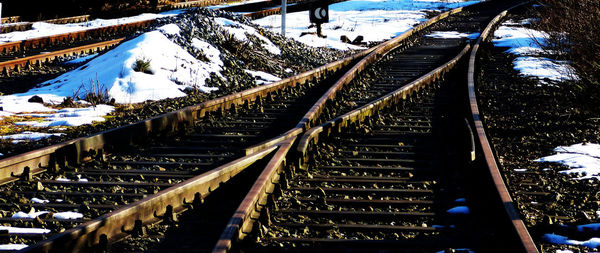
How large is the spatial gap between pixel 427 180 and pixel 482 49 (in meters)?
12.1

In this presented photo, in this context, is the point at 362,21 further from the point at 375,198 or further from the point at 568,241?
the point at 568,241

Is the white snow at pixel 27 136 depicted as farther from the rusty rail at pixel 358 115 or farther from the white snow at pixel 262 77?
the white snow at pixel 262 77

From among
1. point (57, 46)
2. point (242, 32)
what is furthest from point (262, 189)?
point (57, 46)

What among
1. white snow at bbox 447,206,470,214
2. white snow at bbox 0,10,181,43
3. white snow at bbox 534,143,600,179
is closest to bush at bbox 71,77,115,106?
white snow at bbox 534,143,600,179

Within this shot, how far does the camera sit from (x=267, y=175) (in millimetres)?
5953

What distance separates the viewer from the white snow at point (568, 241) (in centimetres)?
502

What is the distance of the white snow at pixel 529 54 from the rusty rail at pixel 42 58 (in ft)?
32.7

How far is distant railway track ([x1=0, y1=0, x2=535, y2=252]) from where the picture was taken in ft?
16.7

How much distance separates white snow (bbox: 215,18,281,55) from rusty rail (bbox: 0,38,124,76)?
11.8 feet

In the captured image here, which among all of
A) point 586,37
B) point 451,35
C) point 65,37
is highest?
point 586,37

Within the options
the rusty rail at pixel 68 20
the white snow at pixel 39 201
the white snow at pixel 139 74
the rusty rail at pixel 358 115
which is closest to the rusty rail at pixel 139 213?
the rusty rail at pixel 358 115

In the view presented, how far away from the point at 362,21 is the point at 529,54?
1174 centimetres

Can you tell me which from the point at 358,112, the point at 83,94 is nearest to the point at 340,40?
the point at 83,94

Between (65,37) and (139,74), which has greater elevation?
(139,74)
